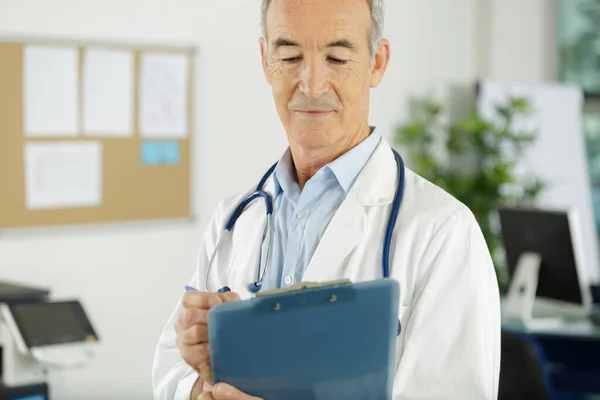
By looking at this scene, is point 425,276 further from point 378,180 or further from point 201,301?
point 201,301

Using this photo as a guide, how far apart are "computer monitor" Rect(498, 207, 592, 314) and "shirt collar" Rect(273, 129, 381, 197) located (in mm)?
2303

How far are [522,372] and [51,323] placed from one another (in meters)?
1.44

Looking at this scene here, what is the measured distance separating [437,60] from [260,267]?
3734mm

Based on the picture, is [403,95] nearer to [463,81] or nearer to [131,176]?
[463,81]

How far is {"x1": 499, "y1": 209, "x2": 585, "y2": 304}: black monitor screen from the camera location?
3.50 meters

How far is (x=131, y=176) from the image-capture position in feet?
12.2

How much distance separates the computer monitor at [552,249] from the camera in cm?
347

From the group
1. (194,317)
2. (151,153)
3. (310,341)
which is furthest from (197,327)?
(151,153)

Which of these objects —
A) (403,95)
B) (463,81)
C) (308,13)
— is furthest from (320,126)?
(463,81)

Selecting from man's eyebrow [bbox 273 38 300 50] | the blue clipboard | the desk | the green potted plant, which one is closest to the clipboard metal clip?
the blue clipboard

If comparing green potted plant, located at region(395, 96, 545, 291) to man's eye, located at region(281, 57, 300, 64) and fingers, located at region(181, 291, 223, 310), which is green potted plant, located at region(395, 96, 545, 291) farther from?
fingers, located at region(181, 291, 223, 310)

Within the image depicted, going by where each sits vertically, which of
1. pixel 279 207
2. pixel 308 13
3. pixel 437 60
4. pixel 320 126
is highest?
pixel 437 60

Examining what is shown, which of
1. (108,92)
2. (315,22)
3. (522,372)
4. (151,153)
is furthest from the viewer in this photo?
(151,153)

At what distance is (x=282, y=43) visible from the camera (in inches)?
46.5
